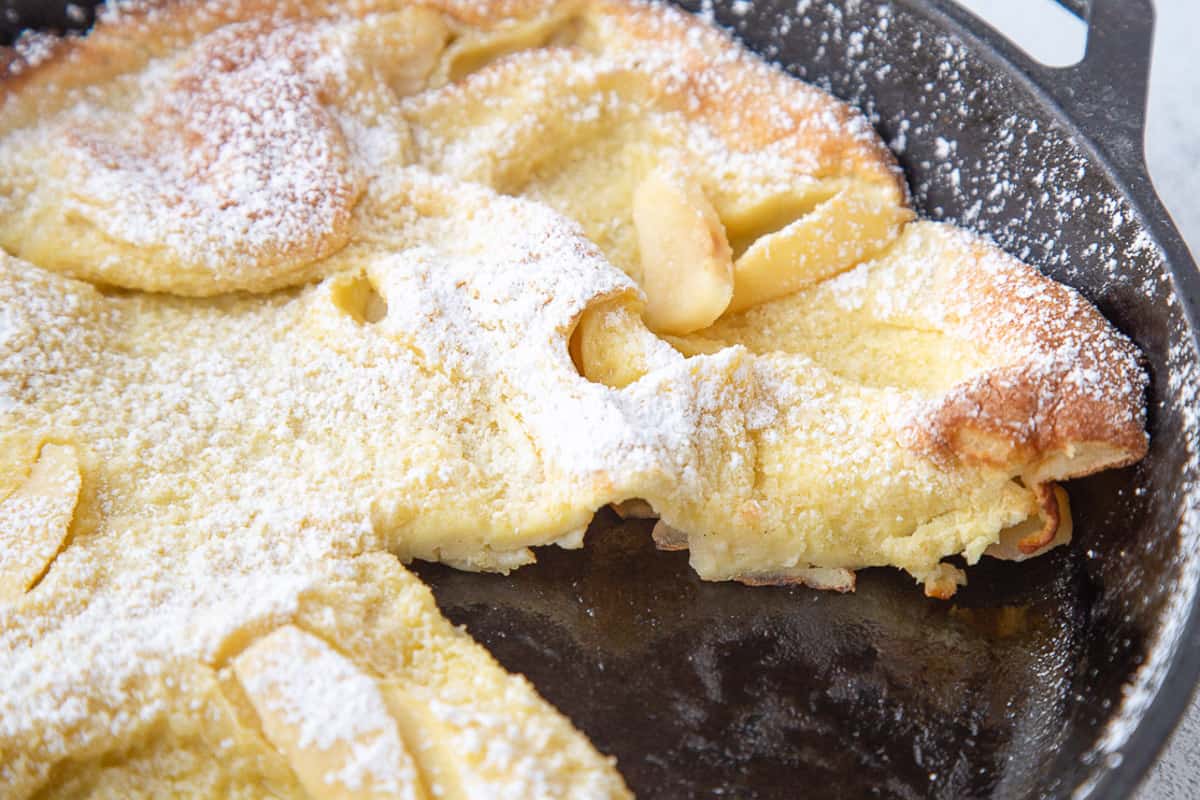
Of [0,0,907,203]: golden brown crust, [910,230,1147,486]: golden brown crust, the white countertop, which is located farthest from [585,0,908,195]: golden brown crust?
the white countertop

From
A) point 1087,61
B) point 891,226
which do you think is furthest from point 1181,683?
point 1087,61

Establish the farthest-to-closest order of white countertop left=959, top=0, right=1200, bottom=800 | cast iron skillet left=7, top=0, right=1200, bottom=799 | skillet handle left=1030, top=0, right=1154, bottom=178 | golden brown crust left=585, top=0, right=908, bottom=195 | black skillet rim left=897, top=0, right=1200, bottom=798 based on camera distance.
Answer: white countertop left=959, top=0, right=1200, bottom=800, golden brown crust left=585, top=0, right=908, bottom=195, skillet handle left=1030, top=0, right=1154, bottom=178, black skillet rim left=897, top=0, right=1200, bottom=798, cast iron skillet left=7, top=0, right=1200, bottom=799

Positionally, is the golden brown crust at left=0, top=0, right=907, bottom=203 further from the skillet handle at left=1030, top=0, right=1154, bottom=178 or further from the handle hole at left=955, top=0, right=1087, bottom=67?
the handle hole at left=955, top=0, right=1087, bottom=67

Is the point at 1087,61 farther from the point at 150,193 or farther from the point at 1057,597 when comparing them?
the point at 150,193

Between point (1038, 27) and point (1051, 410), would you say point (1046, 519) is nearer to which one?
point (1051, 410)

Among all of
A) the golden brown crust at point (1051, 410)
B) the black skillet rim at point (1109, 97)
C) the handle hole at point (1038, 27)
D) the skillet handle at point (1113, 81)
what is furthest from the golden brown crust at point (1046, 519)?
the handle hole at point (1038, 27)

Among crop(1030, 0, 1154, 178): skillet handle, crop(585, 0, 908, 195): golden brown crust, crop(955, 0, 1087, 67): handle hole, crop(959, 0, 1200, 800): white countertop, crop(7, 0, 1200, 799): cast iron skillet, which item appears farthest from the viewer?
crop(955, 0, 1087, 67): handle hole

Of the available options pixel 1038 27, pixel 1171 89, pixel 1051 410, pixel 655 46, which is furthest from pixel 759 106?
pixel 1171 89

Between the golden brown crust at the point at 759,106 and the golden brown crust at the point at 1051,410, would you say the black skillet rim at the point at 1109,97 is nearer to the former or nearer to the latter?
the golden brown crust at the point at 1051,410

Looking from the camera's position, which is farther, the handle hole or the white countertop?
the handle hole
